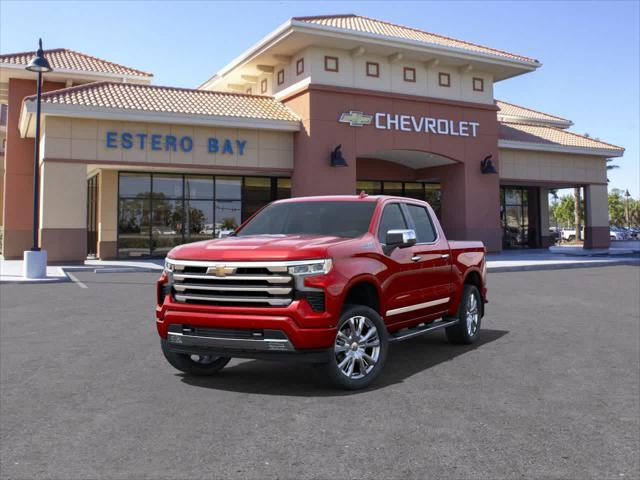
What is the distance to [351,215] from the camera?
22.3 feet

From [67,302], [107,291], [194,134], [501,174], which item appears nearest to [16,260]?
[194,134]

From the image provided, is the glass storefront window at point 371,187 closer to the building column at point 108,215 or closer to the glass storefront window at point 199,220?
the glass storefront window at point 199,220

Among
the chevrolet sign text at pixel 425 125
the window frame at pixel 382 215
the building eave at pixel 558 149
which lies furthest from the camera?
the building eave at pixel 558 149

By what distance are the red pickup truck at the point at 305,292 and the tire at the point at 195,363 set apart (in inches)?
0.4

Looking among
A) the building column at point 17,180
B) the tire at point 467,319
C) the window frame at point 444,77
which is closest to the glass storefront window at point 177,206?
the building column at point 17,180

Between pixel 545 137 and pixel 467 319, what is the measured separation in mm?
29451

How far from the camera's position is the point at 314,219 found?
6910 millimetres

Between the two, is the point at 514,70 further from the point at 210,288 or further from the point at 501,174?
the point at 210,288

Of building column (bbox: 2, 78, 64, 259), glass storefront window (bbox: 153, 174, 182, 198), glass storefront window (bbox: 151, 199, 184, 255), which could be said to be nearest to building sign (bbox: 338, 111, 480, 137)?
glass storefront window (bbox: 153, 174, 182, 198)

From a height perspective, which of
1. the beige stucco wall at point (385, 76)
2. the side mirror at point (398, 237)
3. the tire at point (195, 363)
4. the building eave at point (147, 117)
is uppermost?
the beige stucco wall at point (385, 76)

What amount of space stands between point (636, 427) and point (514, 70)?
27858 mm

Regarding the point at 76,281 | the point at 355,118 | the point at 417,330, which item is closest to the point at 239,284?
the point at 417,330

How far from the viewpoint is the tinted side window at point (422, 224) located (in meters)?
7.50

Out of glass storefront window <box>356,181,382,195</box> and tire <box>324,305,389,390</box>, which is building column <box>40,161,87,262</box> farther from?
tire <box>324,305,389,390</box>
